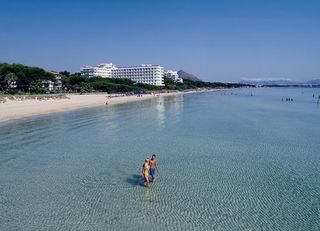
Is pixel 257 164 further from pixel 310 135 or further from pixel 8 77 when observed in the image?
pixel 8 77

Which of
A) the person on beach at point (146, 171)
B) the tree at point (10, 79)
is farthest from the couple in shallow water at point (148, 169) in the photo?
the tree at point (10, 79)

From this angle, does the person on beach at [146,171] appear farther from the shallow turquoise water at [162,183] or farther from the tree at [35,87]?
the tree at [35,87]

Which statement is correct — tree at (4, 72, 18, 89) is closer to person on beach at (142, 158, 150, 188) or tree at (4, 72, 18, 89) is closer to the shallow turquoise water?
the shallow turquoise water

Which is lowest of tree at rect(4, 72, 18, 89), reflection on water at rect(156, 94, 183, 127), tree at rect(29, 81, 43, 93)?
reflection on water at rect(156, 94, 183, 127)

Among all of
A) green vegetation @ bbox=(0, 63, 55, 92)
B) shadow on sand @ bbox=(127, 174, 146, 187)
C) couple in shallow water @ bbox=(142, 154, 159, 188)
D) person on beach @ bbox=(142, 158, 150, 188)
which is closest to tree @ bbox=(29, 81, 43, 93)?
green vegetation @ bbox=(0, 63, 55, 92)

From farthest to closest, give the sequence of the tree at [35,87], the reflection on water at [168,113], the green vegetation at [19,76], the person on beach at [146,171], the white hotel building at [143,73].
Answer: the white hotel building at [143,73] → the tree at [35,87] → the green vegetation at [19,76] → the reflection on water at [168,113] → the person on beach at [146,171]

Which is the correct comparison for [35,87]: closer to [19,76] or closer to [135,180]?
[19,76]
